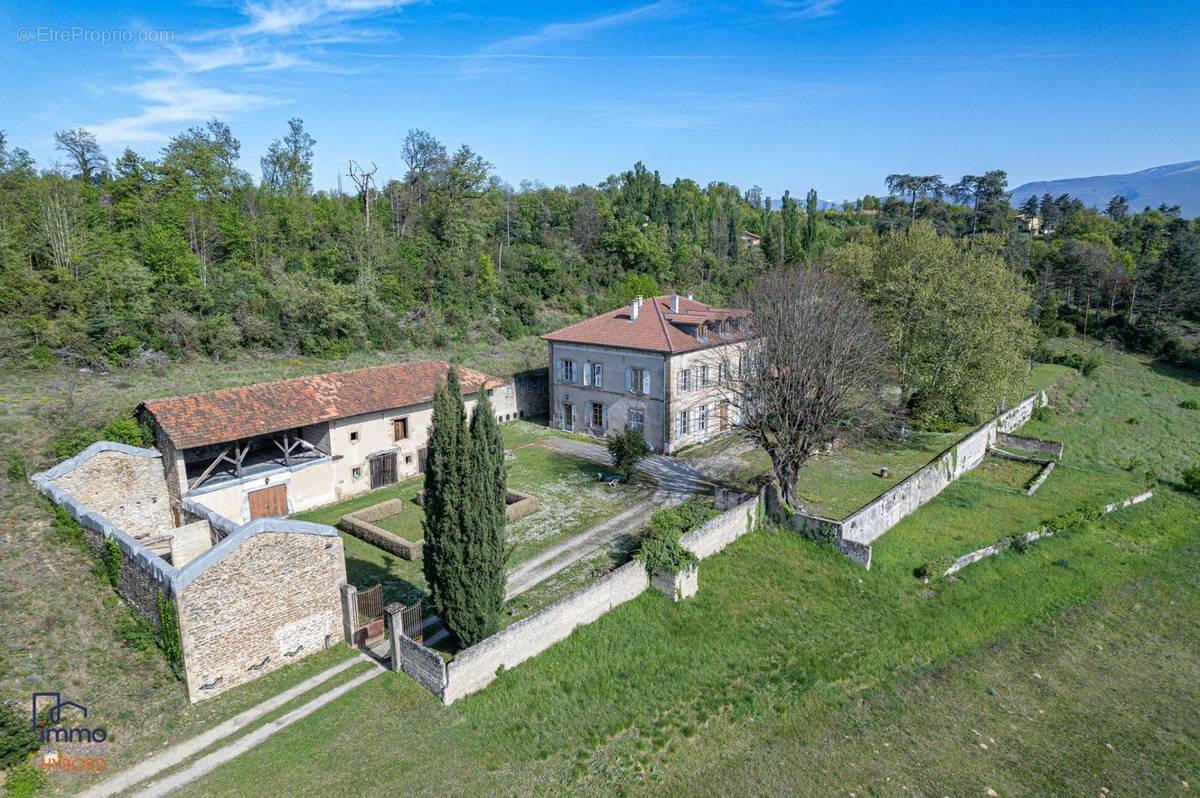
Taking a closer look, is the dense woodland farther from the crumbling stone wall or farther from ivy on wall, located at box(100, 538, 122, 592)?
ivy on wall, located at box(100, 538, 122, 592)

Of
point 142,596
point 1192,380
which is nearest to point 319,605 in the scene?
point 142,596

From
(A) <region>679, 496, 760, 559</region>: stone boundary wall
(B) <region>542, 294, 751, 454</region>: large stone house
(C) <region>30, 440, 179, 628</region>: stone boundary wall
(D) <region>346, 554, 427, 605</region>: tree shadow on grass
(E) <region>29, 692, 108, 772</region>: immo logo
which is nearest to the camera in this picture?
(E) <region>29, 692, 108, 772</region>: immo logo

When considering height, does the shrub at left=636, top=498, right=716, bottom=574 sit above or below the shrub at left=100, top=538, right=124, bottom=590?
below

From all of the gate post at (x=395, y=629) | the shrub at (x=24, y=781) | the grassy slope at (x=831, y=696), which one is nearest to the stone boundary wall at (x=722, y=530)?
the grassy slope at (x=831, y=696)

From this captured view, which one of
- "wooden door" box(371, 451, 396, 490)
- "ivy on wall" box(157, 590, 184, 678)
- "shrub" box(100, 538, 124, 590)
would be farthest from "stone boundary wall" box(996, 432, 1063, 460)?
"shrub" box(100, 538, 124, 590)

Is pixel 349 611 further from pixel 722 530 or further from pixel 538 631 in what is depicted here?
pixel 722 530

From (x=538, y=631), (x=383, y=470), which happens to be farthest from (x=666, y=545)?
(x=383, y=470)
